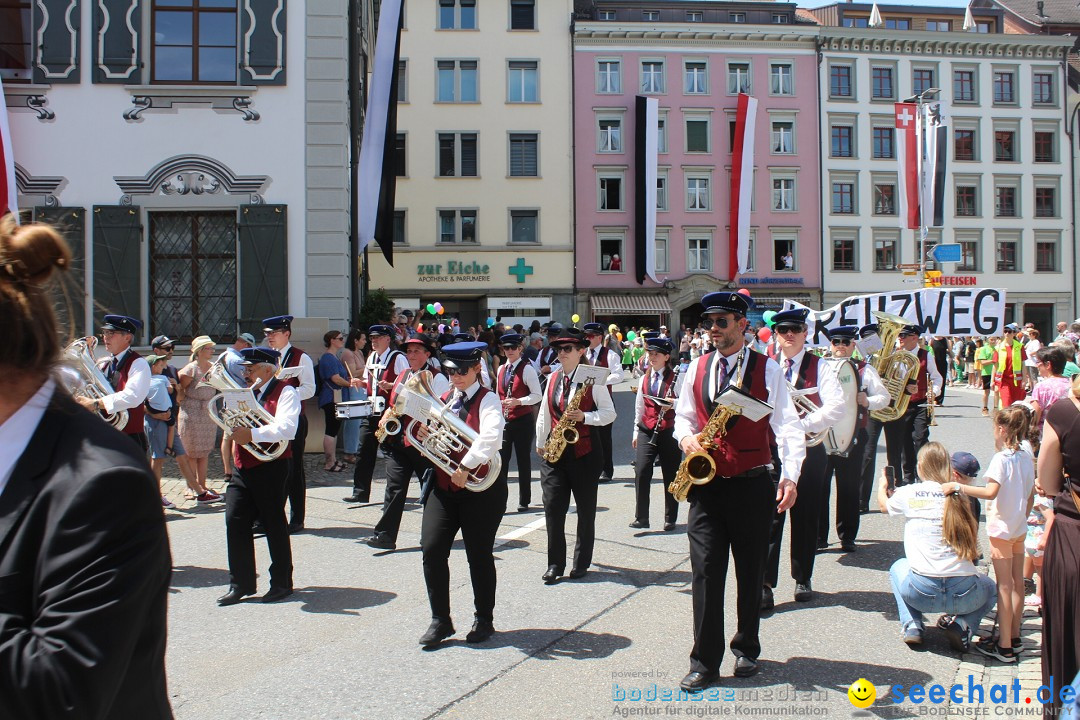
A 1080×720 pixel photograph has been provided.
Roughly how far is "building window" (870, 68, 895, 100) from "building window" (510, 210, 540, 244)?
60.4 ft

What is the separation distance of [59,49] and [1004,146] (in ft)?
148

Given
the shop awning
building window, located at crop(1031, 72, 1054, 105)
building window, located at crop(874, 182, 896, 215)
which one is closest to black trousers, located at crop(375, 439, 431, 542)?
the shop awning

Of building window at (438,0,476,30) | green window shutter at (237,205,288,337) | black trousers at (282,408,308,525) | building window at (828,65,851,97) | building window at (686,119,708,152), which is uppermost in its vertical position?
building window at (438,0,476,30)

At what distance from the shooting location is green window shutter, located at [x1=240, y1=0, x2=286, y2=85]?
14.1 m

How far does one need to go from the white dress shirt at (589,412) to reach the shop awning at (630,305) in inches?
1291

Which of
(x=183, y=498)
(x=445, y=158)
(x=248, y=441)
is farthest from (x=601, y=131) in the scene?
(x=248, y=441)

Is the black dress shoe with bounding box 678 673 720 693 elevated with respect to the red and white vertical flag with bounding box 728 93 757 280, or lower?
lower

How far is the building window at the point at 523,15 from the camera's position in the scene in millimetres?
40469

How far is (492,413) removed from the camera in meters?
5.68

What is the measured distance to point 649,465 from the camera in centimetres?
874

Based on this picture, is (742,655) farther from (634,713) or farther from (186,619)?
(186,619)

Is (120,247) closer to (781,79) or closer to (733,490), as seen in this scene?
(733,490)

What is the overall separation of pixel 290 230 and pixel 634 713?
1152cm

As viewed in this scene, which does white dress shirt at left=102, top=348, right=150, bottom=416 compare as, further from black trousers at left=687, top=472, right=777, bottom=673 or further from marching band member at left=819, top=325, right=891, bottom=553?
marching band member at left=819, top=325, right=891, bottom=553
